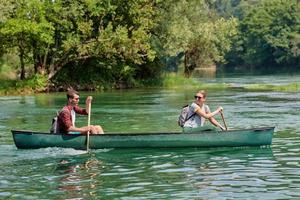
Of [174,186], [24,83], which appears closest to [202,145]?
[174,186]

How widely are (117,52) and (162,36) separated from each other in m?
5.93

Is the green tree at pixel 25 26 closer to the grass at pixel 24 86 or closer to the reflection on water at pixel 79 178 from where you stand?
the grass at pixel 24 86

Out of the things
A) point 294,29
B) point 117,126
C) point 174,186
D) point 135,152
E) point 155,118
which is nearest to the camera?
point 174,186

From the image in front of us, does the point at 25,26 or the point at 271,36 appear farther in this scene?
the point at 271,36

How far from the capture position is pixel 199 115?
768 inches

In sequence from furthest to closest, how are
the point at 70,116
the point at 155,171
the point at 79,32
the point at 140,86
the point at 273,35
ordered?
the point at 273,35
the point at 140,86
the point at 79,32
the point at 70,116
the point at 155,171

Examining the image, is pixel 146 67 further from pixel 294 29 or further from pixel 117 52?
pixel 294 29

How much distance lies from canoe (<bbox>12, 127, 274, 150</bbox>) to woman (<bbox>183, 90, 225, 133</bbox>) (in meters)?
0.52

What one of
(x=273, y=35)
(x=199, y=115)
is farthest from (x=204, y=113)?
(x=273, y=35)

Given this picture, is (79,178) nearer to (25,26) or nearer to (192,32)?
(25,26)

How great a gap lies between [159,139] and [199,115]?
1.44 m

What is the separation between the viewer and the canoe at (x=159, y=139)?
1878 centimetres

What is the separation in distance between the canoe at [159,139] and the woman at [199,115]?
20.7 inches

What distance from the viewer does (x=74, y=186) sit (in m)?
14.0
